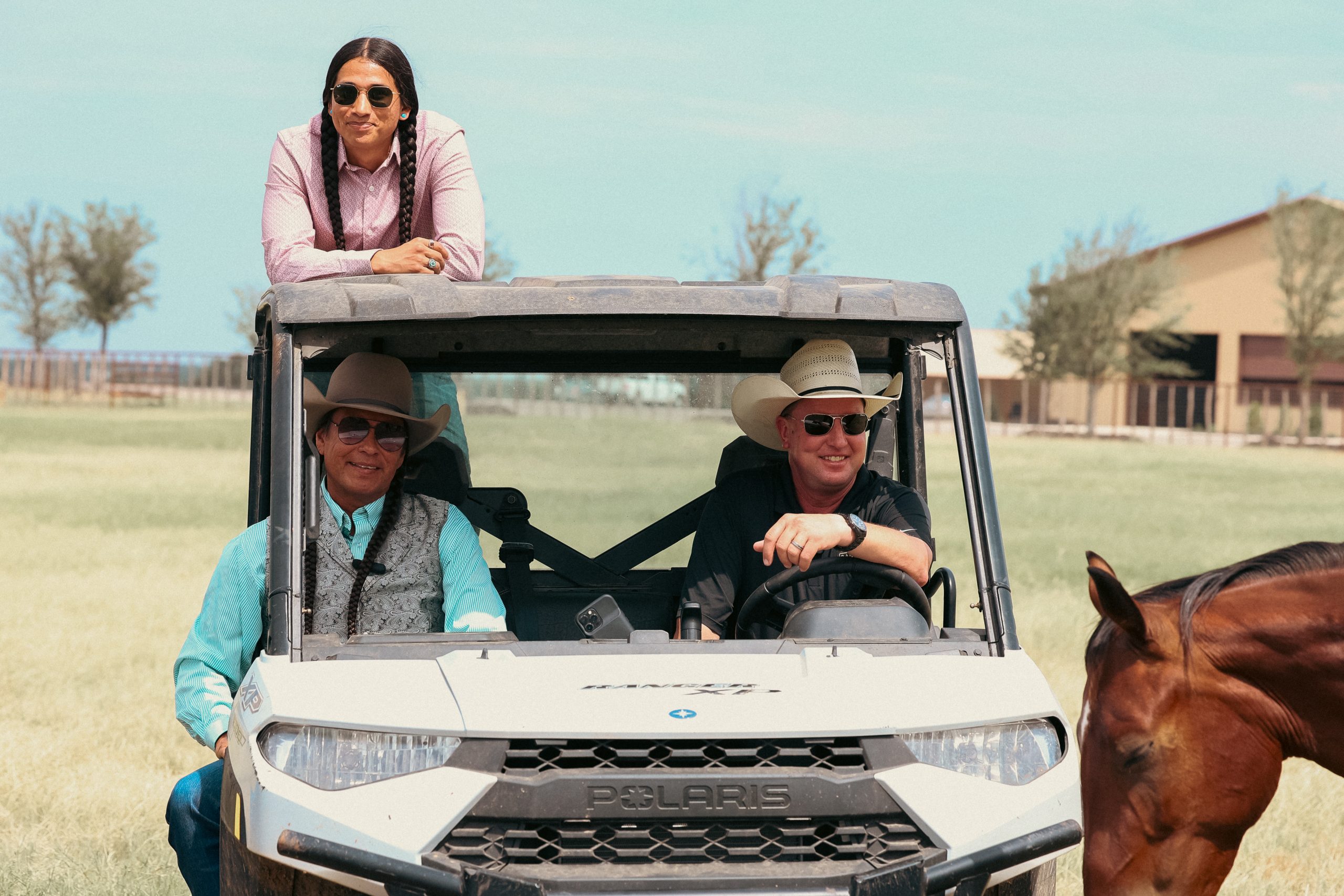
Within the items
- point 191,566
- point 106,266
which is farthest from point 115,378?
point 191,566

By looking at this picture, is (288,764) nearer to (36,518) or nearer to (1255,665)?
(1255,665)

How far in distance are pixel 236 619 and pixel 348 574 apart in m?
0.29

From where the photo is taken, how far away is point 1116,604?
3826 millimetres

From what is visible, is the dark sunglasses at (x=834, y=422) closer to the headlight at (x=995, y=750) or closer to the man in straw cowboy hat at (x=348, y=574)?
the man in straw cowboy hat at (x=348, y=574)

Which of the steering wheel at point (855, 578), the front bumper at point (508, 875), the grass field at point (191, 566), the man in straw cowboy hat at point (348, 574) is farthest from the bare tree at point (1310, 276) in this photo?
the front bumper at point (508, 875)

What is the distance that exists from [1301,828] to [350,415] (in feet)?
14.5

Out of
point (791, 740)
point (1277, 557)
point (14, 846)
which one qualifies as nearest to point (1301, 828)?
point (1277, 557)

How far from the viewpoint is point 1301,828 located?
631cm

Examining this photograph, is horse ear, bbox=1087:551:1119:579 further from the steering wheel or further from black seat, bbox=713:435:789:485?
black seat, bbox=713:435:789:485

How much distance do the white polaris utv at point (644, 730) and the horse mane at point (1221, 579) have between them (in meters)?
0.64

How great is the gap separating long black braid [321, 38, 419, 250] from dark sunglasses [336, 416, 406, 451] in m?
0.92

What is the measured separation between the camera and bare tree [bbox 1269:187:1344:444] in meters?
51.3

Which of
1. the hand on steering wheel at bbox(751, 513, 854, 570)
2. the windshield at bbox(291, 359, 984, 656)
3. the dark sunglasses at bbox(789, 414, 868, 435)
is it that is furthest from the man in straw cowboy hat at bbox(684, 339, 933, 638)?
the windshield at bbox(291, 359, 984, 656)

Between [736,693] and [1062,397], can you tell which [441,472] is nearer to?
[736,693]
